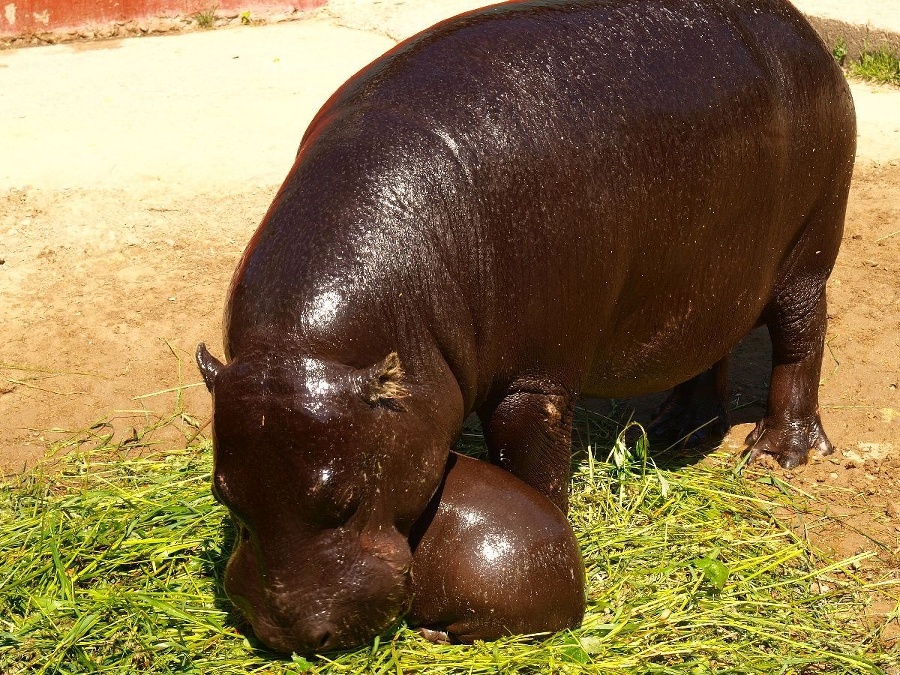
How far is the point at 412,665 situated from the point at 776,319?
7.32ft

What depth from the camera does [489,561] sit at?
340cm

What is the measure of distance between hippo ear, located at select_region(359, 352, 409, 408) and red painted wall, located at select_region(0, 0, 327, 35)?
7702mm

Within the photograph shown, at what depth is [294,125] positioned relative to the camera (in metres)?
7.79

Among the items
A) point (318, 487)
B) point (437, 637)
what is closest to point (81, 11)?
point (437, 637)

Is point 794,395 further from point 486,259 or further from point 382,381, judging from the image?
point 382,381

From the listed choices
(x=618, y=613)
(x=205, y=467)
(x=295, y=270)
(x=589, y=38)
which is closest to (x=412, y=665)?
(x=618, y=613)

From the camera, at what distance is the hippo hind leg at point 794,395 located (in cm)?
479

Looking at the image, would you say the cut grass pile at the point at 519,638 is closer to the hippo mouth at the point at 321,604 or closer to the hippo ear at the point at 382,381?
the hippo mouth at the point at 321,604

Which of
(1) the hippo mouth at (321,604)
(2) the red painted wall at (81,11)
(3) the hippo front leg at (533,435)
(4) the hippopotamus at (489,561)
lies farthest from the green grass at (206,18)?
(1) the hippo mouth at (321,604)

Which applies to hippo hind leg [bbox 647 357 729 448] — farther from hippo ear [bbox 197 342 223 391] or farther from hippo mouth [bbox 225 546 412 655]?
hippo ear [bbox 197 342 223 391]

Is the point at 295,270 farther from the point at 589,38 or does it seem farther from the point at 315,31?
the point at 315,31

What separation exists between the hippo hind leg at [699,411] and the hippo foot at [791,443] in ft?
0.63

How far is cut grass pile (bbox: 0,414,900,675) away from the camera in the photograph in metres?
3.57

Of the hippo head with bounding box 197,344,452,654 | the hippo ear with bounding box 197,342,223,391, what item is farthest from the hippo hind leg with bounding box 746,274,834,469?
the hippo ear with bounding box 197,342,223,391
